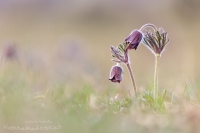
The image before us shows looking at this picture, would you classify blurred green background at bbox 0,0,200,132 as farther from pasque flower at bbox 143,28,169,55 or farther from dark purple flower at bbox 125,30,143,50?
dark purple flower at bbox 125,30,143,50

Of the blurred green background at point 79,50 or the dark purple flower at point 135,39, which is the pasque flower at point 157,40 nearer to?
the dark purple flower at point 135,39

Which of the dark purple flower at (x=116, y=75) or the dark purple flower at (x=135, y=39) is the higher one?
the dark purple flower at (x=135, y=39)

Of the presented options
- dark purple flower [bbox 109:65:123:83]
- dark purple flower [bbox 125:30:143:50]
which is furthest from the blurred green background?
dark purple flower [bbox 125:30:143:50]

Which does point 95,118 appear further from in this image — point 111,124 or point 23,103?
point 23,103

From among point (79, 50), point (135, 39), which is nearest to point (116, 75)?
point (135, 39)

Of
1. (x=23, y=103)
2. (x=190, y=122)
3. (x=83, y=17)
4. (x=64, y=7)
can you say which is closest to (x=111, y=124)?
(x=190, y=122)

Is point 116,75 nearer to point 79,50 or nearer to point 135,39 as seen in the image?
point 135,39

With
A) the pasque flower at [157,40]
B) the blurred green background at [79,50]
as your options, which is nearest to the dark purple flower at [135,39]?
the pasque flower at [157,40]

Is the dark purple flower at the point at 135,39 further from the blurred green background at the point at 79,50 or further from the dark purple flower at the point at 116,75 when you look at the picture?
the blurred green background at the point at 79,50
